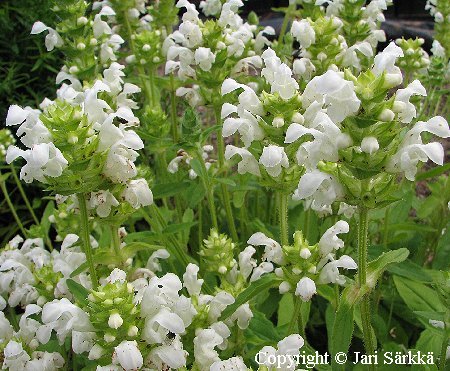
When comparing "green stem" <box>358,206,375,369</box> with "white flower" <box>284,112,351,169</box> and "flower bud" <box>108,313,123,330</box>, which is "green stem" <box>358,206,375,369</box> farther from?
"flower bud" <box>108,313,123,330</box>

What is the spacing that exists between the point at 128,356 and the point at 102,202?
1.86 ft

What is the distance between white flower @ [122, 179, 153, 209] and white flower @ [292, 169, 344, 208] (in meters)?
0.61

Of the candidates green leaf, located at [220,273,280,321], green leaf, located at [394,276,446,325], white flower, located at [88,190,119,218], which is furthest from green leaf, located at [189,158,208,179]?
green leaf, located at [394,276,446,325]

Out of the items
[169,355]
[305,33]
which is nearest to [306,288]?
[169,355]

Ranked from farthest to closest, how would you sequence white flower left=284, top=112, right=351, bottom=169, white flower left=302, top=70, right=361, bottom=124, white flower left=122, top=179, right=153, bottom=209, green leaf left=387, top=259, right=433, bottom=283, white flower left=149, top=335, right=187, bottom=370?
green leaf left=387, top=259, right=433, bottom=283, white flower left=122, top=179, right=153, bottom=209, white flower left=149, top=335, right=187, bottom=370, white flower left=284, top=112, right=351, bottom=169, white flower left=302, top=70, right=361, bottom=124

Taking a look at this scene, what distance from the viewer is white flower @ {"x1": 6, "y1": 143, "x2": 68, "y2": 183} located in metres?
1.58

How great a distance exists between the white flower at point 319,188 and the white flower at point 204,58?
1.06m

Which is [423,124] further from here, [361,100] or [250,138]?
[250,138]

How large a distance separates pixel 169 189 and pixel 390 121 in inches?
51.0

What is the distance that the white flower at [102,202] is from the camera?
73.3 inches

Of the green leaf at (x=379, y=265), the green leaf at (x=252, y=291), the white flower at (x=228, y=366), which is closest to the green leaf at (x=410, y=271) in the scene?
the green leaf at (x=379, y=265)

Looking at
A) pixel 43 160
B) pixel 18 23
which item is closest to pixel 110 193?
pixel 43 160

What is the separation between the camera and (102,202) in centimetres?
188

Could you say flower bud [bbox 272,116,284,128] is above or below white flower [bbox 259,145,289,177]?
above
